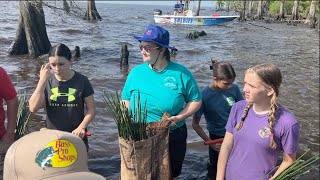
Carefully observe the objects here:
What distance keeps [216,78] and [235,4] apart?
78.8 metres

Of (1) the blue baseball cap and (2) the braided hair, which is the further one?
(1) the blue baseball cap

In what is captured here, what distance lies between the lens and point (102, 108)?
8.11 meters

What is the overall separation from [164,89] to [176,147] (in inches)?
22.8

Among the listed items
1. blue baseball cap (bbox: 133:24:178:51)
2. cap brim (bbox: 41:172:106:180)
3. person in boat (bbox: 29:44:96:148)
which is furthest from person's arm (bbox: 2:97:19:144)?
cap brim (bbox: 41:172:106:180)

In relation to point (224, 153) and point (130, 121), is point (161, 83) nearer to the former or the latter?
point (130, 121)

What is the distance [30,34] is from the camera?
14484 millimetres

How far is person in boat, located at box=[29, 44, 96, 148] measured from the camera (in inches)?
130

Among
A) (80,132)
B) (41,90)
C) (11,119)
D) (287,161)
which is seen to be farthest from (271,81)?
(11,119)

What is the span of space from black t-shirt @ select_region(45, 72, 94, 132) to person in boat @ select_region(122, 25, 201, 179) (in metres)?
0.44

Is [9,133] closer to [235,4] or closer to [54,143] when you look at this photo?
[54,143]

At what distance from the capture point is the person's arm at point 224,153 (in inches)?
114

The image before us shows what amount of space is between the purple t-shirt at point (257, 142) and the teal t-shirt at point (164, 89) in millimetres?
604

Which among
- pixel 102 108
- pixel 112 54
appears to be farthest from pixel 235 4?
pixel 102 108

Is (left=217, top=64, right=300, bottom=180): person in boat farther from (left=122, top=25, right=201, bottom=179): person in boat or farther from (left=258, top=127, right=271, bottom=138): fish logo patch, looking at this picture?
(left=122, top=25, right=201, bottom=179): person in boat
